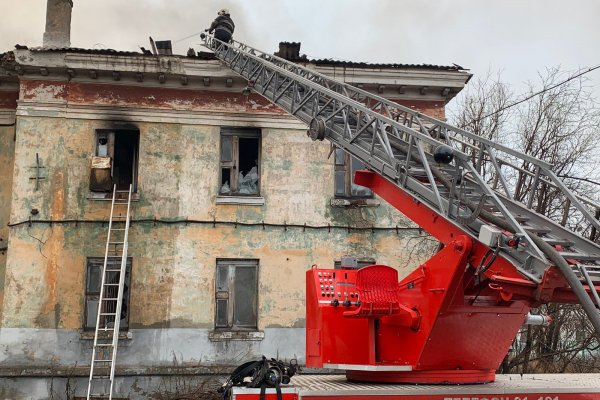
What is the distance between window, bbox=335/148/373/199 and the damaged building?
0.11 ft

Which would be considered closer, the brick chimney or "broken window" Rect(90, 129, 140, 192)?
"broken window" Rect(90, 129, 140, 192)

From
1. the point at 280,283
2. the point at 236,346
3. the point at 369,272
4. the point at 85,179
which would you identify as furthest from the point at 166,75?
the point at 369,272

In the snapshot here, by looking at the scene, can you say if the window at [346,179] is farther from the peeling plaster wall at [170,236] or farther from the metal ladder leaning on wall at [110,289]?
the metal ladder leaning on wall at [110,289]

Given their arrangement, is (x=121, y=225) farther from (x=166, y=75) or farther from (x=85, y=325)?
(x=166, y=75)

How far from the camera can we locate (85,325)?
40.7 feet

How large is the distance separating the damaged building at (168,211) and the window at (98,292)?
3 cm

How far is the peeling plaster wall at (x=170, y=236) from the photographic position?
40.6 ft

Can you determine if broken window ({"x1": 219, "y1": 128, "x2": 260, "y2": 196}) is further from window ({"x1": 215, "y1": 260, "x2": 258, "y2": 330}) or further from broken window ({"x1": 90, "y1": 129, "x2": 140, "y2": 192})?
broken window ({"x1": 90, "y1": 129, "x2": 140, "y2": 192})

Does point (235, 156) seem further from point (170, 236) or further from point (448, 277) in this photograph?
point (448, 277)

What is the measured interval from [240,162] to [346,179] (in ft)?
8.01

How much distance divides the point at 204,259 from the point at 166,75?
4.15m

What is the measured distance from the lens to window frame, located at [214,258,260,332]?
12719 millimetres

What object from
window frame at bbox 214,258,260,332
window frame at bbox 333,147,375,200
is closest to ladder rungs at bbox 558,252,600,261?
window frame at bbox 333,147,375,200

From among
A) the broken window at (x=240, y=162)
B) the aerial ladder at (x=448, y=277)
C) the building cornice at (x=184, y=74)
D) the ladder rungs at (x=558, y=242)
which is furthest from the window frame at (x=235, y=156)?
the ladder rungs at (x=558, y=242)
